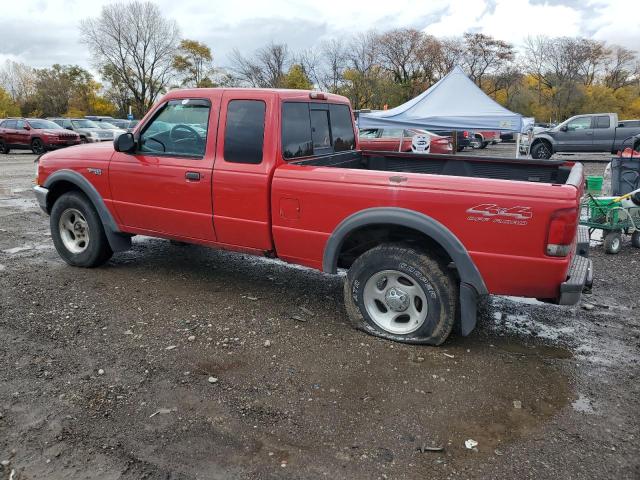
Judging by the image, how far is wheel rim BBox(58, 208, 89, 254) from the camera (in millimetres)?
5570

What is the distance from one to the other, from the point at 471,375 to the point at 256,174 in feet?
7.48

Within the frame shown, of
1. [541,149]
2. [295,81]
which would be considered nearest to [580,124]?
[541,149]

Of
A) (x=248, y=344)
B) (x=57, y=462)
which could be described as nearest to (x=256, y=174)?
(x=248, y=344)

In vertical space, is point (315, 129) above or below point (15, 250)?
above

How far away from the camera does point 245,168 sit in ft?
14.1

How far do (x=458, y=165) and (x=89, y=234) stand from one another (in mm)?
3954

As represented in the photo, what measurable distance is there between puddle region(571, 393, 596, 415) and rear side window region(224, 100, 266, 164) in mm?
2906

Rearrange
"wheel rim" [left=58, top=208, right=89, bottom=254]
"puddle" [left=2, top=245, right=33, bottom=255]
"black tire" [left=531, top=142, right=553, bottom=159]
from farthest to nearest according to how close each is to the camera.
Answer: "black tire" [left=531, top=142, right=553, bottom=159] → "puddle" [left=2, top=245, right=33, bottom=255] → "wheel rim" [left=58, top=208, right=89, bottom=254]

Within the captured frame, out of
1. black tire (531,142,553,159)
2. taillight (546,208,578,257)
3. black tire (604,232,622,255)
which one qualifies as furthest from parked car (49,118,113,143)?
taillight (546,208,578,257)

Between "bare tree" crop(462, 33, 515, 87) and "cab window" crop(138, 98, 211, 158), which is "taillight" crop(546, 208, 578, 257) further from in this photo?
"bare tree" crop(462, 33, 515, 87)

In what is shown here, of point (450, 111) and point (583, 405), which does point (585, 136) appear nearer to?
point (450, 111)

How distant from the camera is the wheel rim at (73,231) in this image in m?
5.57

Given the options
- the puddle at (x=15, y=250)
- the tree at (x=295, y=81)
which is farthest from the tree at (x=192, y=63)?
the puddle at (x=15, y=250)

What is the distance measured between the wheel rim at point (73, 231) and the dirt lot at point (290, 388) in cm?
52
